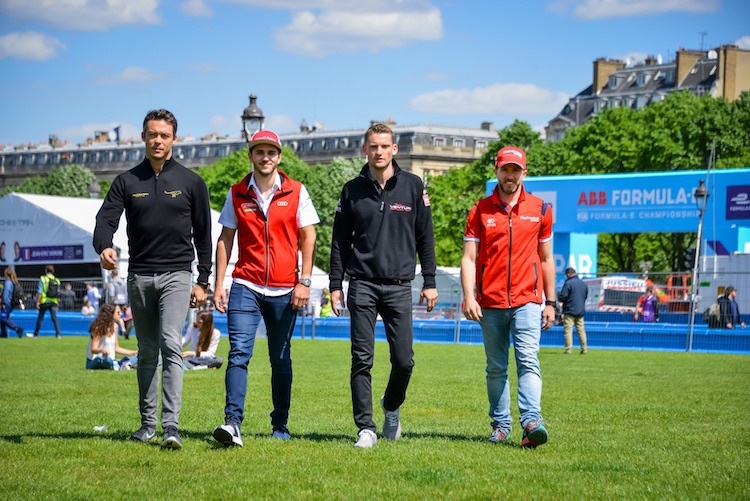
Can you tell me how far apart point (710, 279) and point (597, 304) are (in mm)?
3812

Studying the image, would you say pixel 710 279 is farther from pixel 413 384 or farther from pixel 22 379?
pixel 22 379

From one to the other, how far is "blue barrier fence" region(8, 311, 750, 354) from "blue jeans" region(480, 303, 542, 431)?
22.3 meters

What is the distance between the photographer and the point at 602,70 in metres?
127

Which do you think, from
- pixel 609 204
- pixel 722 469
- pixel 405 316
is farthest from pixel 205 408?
pixel 609 204

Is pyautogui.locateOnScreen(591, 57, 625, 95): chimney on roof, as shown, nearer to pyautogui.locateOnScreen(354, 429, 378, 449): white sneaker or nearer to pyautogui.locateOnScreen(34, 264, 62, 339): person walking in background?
pyautogui.locateOnScreen(34, 264, 62, 339): person walking in background

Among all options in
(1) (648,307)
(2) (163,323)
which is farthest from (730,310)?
(2) (163,323)

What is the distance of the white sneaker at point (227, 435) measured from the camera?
338 inches

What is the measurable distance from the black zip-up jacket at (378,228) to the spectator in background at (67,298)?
3217 centimetres

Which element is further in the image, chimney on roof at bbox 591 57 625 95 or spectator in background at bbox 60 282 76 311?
chimney on roof at bbox 591 57 625 95

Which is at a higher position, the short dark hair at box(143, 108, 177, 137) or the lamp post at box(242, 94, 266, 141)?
the lamp post at box(242, 94, 266, 141)

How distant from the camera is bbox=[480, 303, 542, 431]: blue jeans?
9117 millimetres

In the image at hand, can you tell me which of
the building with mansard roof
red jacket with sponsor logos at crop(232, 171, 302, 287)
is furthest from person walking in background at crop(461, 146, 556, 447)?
the building with mansard roof

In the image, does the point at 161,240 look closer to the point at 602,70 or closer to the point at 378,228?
the point at 378,228

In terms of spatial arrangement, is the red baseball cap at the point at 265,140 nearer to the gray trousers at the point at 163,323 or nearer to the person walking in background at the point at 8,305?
the gray trousers at the point at 163,323
